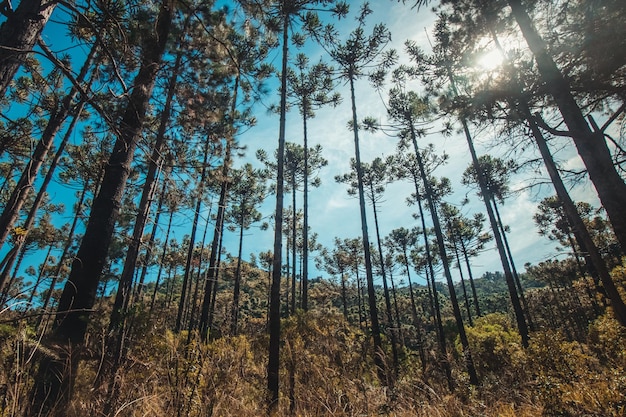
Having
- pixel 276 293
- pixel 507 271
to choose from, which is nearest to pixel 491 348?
pixel 507 271

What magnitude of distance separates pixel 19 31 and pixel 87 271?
7.95 ft

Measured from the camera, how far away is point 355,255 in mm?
29062

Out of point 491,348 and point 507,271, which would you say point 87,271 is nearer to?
point 507,271

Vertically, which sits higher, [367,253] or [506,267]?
[367,253]

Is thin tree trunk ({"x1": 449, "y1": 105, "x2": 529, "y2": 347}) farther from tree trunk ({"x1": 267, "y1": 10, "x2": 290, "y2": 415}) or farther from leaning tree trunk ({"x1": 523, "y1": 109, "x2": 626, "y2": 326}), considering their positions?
tree trunk ({"x1": 267, "y1": 10, "x2": 290, "y2": 415})

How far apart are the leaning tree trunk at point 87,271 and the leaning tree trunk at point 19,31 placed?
0.65m

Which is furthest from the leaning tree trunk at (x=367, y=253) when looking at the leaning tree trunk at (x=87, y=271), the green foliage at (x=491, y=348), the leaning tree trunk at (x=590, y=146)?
the leaning tree trunk at (x=87, y=271)

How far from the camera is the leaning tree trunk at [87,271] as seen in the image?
7.91ft

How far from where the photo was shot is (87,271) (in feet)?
10.5

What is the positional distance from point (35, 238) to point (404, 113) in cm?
2184

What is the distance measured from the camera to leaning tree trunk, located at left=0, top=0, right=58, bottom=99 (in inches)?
67.6

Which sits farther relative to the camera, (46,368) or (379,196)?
(379,196)

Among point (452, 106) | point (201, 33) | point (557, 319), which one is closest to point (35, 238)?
point (201, 33)

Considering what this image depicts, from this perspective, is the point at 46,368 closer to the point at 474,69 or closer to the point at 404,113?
the point at 474,69
